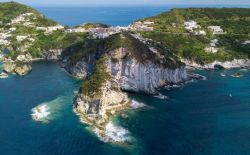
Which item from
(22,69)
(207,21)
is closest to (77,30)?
(22,69)

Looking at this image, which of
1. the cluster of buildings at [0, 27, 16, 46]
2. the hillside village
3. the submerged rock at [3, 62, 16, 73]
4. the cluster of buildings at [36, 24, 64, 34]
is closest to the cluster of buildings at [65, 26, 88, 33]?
the hillside village

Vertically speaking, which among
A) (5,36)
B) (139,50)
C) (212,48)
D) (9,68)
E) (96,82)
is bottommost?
(9,68)

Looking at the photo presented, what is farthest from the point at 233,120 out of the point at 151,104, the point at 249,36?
the point at 249,36

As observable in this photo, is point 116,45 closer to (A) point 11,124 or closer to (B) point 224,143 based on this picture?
(A) point 11,124

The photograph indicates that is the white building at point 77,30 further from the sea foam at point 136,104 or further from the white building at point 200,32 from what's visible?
the sea foam at point 136,104

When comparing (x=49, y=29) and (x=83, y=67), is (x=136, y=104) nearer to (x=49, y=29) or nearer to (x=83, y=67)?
(x=83, y=67)

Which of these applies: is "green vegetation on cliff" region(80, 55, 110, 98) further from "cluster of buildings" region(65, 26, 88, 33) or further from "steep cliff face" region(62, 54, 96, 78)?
"cluster of buildings" region(65, 26, 88, 33)

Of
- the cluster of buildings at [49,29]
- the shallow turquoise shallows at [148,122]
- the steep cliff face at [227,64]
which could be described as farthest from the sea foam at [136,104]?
the cluster of buildings at [49,29]
